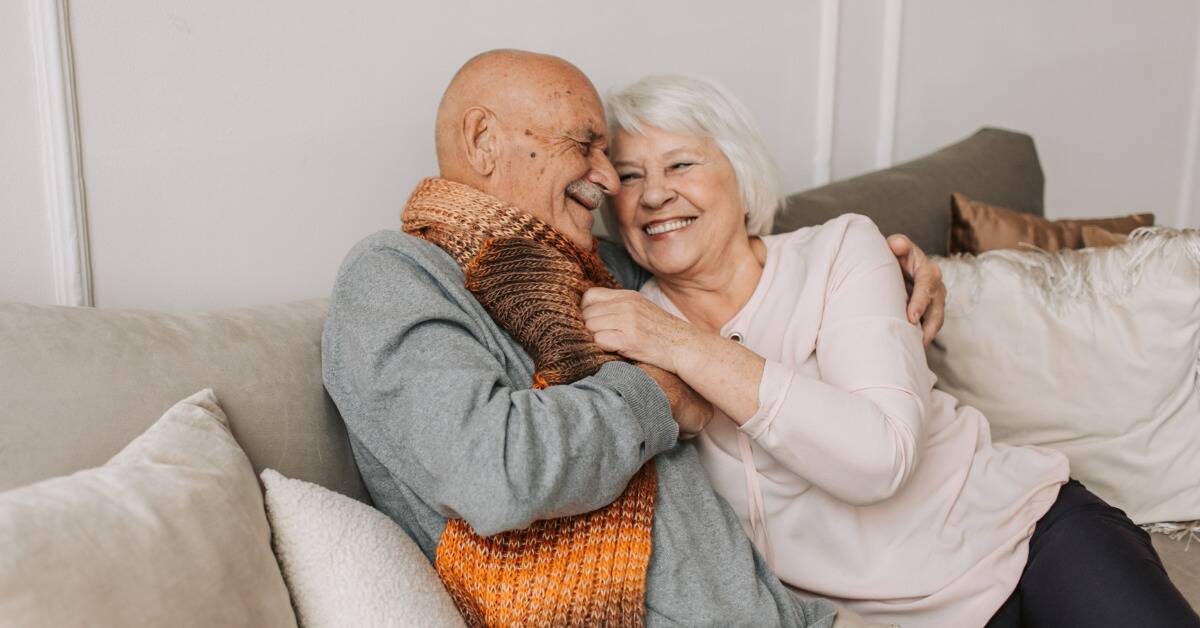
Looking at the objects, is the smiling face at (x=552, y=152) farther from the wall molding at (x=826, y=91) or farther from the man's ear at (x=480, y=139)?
the wall molding at (x=826, y=91)

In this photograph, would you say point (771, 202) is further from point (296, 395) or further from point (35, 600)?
point (35, 600)

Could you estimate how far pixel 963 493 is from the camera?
163cm

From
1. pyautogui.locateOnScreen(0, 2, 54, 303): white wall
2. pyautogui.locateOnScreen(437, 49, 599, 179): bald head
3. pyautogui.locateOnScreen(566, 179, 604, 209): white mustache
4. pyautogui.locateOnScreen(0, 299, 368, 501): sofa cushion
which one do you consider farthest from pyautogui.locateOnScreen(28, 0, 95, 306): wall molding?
pyautogui.locateOnScreen(566, 179, 604, 209): white mustache

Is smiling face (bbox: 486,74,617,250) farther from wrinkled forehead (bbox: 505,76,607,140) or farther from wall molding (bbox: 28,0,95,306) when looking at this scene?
wall molding (bbox: 28,0,95,306)

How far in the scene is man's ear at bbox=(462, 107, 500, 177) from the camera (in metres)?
1.50

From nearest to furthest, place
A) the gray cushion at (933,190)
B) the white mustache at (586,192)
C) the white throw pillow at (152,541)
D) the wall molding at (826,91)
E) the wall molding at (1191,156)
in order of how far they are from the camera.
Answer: the white throw pillow at (152,541), the white mustache at (586,192), the gray cushion at (933,190), the wall molding at (826,91), the wall molding at (1191,156)

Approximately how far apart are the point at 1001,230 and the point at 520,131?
50.6 inches

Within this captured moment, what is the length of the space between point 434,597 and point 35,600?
436mm

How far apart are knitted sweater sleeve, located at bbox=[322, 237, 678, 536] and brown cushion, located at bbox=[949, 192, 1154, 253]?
1.27 m

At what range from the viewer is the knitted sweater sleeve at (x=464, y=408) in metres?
1.16

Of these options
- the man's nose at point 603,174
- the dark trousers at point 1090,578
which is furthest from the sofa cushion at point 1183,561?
the man's nose at point 603,174

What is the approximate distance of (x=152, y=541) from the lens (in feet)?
3.11

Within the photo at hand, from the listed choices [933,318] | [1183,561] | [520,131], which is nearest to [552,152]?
[520,131]

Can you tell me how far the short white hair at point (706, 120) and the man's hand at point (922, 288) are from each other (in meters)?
0.27
